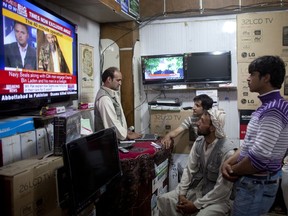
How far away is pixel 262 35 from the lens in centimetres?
330

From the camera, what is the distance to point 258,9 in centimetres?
356

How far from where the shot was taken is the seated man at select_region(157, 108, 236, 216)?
2.16m

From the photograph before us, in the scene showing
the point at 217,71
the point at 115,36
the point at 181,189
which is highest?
the point at 115,36

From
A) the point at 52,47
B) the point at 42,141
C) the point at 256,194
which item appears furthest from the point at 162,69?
the point at 256,194

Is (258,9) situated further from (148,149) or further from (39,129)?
(39,129)

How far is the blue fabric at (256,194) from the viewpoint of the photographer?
1691 millimetres

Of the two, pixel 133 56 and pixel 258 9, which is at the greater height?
pixel 258 9

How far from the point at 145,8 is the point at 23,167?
3.03m

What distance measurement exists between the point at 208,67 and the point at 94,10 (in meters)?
1.56

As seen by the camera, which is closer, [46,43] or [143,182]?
[46,43]

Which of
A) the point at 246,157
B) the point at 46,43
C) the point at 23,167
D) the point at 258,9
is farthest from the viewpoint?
the point at 258,9

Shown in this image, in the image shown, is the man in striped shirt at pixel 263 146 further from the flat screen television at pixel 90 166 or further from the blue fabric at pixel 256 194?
the flat screen television at pixel 90 166

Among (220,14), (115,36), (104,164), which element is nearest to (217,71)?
(220,14)

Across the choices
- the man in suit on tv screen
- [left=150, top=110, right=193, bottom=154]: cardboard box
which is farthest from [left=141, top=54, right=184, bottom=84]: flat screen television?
the man in suit on tv screen
